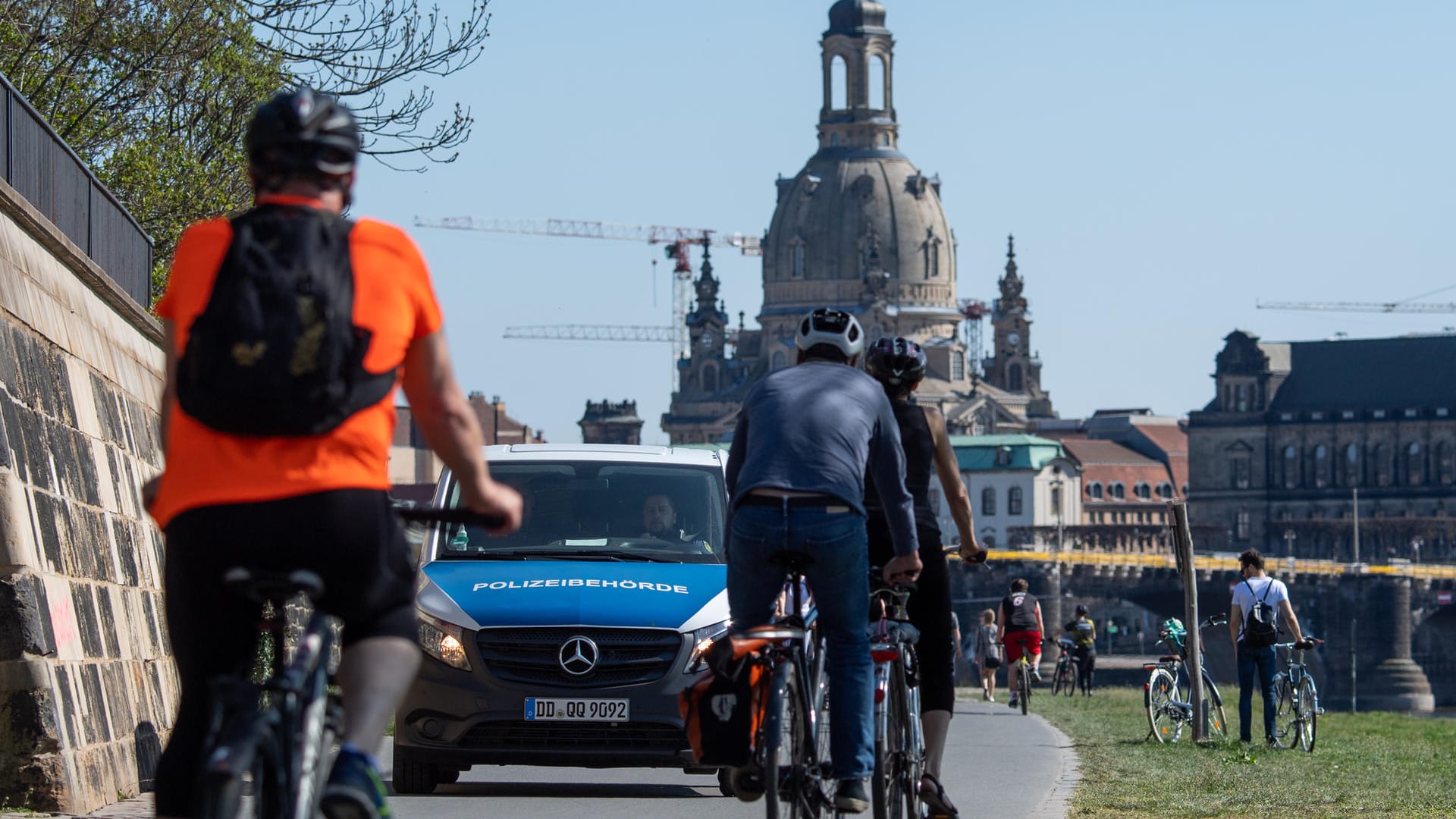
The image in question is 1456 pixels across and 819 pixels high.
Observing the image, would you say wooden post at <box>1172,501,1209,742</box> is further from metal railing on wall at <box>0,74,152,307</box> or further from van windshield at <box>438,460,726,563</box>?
metal railing on wall at <box>0,74,152,307</box>

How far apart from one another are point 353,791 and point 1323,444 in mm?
154035

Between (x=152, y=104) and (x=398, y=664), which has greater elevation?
(x=152, y=104)

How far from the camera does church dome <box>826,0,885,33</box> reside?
182375mm

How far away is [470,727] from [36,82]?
13989mm

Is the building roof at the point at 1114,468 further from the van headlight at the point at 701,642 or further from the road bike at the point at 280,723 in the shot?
the road bike at the point at 280,723


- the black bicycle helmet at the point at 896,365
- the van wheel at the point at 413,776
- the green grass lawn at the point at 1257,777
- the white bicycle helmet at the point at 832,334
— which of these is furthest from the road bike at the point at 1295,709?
the white bicycle helmet at the point at 832,334

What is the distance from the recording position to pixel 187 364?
14.1 feet

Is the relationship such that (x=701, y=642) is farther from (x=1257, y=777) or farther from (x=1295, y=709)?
(x=1295, y=709)

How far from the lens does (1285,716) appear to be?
1855 cm

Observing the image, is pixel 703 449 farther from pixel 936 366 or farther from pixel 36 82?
pixel 936 366

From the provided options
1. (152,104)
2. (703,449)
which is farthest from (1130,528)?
(703,449)

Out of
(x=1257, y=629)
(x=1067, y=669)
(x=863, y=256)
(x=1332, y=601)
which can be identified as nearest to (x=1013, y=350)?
(x=863, y=256)

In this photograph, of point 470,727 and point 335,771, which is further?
point 470,727

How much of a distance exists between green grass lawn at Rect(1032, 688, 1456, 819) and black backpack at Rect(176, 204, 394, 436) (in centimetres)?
668
